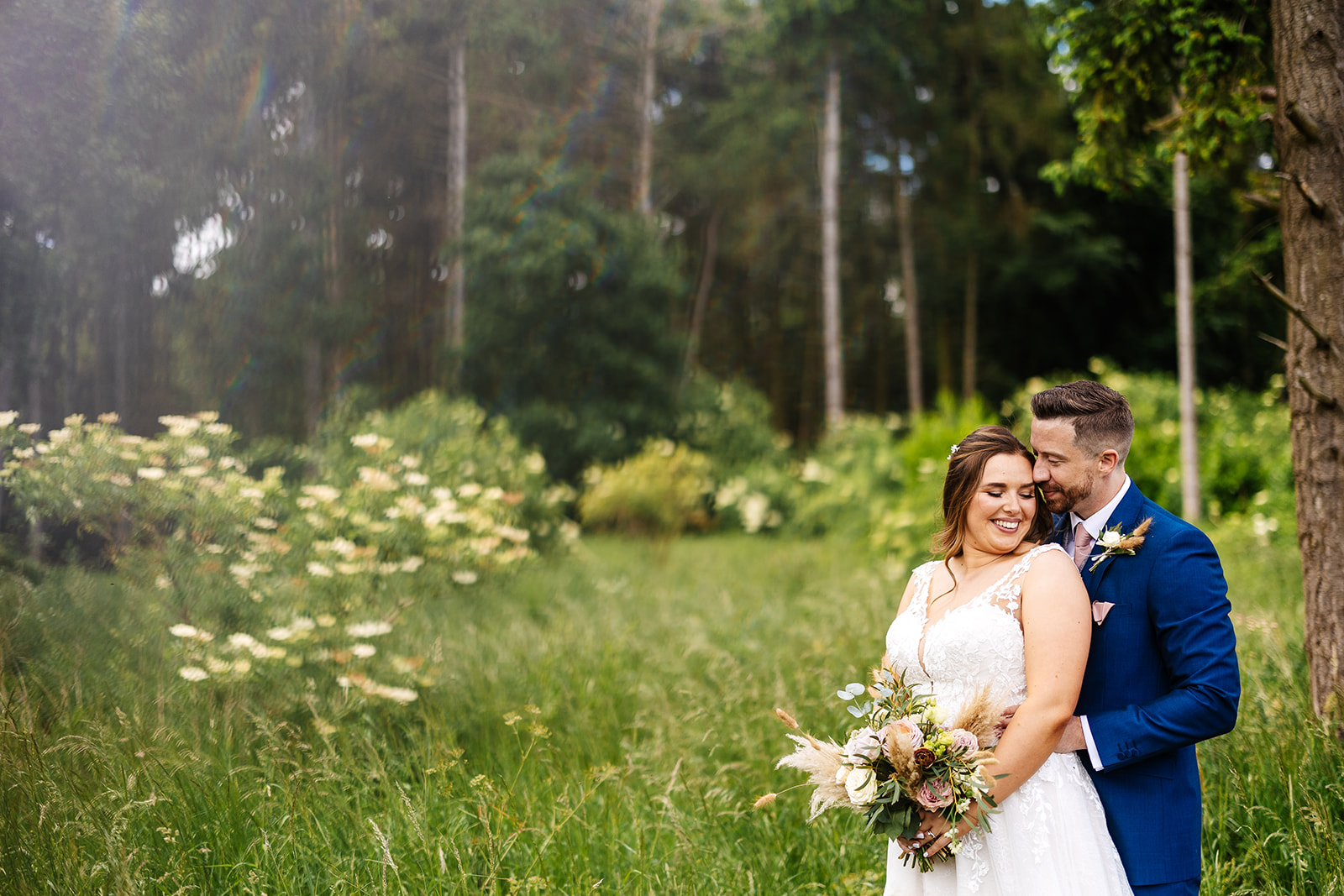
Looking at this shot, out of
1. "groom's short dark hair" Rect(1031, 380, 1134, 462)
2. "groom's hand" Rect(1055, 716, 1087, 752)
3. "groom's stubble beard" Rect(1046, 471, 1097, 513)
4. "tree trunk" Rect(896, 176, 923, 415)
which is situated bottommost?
"groom's hand" Rect(1055, 716, 1087, 752)

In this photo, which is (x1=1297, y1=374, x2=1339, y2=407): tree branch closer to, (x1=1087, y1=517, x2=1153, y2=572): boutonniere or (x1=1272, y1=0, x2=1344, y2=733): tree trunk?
(x1=1272, y1=0, x2=1344, y2=733): tree trunk

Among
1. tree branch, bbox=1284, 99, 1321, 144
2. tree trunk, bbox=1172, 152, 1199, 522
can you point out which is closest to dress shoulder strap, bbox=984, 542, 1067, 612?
tree branch, bbox=1284, 99, 1321, 144

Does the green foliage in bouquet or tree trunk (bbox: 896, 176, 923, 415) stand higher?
tree trunk (bbox: 896, 176, 923, 415)

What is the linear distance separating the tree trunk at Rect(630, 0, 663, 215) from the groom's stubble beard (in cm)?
1905

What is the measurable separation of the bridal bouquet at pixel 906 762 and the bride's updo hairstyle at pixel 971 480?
0.47 m

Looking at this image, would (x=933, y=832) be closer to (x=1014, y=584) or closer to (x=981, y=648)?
(x=981, y=648)

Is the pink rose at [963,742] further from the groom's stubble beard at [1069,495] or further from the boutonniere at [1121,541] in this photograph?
the groom's stubble beard at [1069,495]

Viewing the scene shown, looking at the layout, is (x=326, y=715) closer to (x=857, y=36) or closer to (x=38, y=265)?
(x=38, y=265)

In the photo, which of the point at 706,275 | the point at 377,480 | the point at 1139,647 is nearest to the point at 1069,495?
the point at 1139,647

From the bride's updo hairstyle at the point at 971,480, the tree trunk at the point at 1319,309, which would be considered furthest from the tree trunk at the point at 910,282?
the bride's updo hairstyle at the point at 971,480

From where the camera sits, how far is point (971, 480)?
7.15 ft

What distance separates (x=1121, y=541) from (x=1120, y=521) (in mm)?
106

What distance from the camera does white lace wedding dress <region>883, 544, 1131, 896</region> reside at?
6.47 ft

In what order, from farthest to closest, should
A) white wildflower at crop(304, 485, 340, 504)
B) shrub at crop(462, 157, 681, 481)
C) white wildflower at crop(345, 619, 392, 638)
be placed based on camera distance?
shrub at crop(462, 157, 681, 481), white wildflower at crop(304, 485, 340, 504), white wildflower at crop(345, 619, 392, 638)
